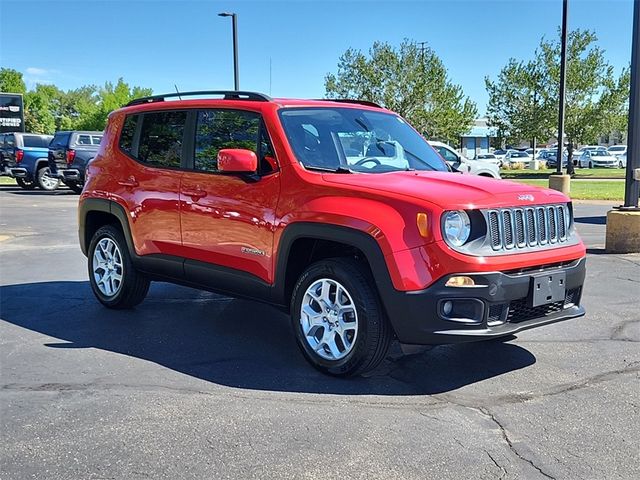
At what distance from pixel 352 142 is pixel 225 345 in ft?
6.23

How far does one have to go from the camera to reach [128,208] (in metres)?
6.07

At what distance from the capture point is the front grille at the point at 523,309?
419cm

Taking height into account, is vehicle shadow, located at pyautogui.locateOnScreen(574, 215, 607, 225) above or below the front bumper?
below

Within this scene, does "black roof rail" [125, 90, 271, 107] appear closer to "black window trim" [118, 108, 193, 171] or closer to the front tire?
"black window trim" [118, 108, 193, 171]

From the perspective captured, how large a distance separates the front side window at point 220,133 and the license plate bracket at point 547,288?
2269 millimetres

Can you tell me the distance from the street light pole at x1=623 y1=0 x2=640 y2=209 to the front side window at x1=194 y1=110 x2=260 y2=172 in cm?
670

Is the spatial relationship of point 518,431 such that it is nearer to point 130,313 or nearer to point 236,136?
point 236,136

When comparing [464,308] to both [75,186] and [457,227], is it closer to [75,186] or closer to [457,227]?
[457,227]

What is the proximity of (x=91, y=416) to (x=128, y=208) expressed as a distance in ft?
8.54

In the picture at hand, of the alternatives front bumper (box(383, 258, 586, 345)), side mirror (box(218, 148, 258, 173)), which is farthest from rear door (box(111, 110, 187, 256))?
front bumper (box(383, 258, 586, 345))

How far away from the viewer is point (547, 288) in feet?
14.3

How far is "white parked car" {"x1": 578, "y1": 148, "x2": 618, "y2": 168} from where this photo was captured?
5034 centimetres

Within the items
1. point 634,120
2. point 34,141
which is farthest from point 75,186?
point 634,120

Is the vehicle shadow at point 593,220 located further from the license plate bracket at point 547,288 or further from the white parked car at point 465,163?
the license plate bracket at point 547,288
